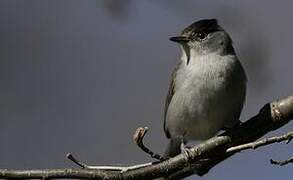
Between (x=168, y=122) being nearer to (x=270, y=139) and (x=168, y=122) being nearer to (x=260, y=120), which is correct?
(x=260, y=120)

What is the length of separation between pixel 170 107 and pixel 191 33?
1.38 ft

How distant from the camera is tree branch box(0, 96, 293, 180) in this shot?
1.30m

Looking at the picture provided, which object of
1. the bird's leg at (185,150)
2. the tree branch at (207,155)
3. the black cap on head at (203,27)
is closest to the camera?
the tree branch at (207,155)

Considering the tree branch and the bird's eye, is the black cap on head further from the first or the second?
the tree branch

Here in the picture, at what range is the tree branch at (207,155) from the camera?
1.30 meters

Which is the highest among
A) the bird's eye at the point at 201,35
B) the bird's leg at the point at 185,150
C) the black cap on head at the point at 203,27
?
the black cap on head at the point at 203,27

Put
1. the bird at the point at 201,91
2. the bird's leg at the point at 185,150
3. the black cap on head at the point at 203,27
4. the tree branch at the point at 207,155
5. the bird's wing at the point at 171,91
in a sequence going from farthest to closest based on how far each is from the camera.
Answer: the black cap on head at the point at 203,27
the bird's wing at the point at 171,91
the bird at the point at 201,91
the bird's leg at the point at 185,150
the tree branch at the point at 207,155

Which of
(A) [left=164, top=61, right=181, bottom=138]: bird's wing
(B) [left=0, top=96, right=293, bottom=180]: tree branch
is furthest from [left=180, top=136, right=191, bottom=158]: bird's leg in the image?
(A) [left=164, top=61, right=181, bottom=138]: bird's wing

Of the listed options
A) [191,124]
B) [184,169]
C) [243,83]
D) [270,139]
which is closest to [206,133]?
[191,124]

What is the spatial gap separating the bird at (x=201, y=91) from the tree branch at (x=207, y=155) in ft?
3.00

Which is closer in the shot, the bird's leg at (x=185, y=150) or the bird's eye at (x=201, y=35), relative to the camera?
the bird's leg at (x=185, y=150)

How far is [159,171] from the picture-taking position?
4.75 feet

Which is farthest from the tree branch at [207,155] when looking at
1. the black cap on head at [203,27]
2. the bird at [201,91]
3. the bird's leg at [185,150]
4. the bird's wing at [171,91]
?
the black cap on head at [203,27]

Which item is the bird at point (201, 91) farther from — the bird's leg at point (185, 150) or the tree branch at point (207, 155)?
the tree branch at point (207, 155)
